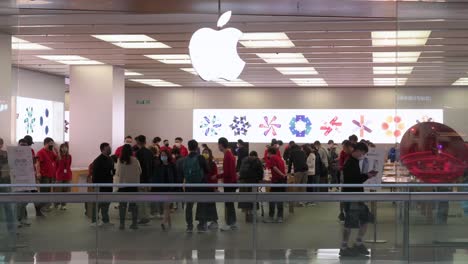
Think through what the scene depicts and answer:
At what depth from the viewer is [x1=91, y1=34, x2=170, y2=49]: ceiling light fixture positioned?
14.1m

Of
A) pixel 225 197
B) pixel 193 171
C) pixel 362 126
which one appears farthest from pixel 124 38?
pixel 362 126

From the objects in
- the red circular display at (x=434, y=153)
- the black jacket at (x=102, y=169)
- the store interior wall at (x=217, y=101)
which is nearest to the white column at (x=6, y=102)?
the black jacket at (x=102, y=169)

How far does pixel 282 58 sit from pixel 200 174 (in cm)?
778

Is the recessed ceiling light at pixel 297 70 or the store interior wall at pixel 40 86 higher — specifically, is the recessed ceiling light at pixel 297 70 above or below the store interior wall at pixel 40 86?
above

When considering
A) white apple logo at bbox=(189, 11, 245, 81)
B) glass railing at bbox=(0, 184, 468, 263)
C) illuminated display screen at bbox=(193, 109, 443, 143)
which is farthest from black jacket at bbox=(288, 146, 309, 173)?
illuminated display screen at bbox=(193, 109, 443, 143)

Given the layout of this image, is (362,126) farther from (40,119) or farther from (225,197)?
(225,197)

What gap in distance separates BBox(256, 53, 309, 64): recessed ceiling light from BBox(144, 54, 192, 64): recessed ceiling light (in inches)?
76.4

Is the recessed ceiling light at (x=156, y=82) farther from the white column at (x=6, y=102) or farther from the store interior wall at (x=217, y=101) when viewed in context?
the white column at (x=6, y=102)

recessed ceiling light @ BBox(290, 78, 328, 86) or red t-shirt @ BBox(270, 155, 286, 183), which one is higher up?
recessed ceiling light @ BBox(290, 78, 328, 86)

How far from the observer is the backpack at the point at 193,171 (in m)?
10.1

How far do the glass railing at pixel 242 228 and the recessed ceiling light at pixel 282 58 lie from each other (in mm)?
9237

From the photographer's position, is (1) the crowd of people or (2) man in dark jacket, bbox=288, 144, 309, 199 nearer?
(1) the crowd of people

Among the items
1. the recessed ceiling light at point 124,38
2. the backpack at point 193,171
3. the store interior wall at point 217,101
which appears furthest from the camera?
the store interior wall at point 217,101

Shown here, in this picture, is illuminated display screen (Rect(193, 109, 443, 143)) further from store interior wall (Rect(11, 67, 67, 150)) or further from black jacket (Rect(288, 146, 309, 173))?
black jacket (Rect(288, 146, 309, 173))
